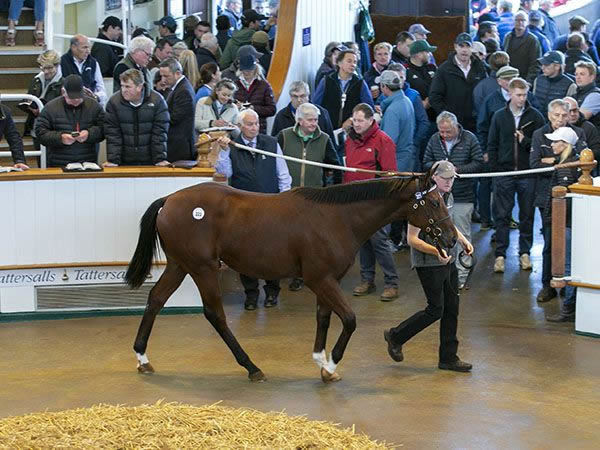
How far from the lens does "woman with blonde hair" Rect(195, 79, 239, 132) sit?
36.3 ft

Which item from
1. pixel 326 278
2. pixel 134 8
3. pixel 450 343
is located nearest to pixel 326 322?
pixel 326 278

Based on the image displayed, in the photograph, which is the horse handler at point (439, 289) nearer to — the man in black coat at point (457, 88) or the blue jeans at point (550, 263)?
the blue jeans at point (550, 263)

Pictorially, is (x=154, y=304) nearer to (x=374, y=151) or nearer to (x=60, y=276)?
(x=60, y=276)

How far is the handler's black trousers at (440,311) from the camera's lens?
8.25 meters

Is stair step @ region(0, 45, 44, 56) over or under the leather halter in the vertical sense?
over

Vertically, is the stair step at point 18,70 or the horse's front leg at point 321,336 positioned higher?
the stair step at point 18,70

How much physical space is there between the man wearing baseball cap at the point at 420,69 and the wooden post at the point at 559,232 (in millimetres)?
4073

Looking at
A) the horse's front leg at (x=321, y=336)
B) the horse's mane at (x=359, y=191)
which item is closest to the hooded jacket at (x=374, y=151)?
the horse's mane at (x=359, y=191)

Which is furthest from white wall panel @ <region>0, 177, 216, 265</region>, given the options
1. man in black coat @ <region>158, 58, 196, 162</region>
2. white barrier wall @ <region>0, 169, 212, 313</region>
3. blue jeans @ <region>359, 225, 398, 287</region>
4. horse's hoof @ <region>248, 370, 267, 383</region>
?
horse's hoof @ <region>248, 370, 267, 383</region>

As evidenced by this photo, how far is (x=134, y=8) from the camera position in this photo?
54.9 feet

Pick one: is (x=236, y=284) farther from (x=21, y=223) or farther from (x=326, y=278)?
(x=326, y=278)

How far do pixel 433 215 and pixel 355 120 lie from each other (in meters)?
2.50

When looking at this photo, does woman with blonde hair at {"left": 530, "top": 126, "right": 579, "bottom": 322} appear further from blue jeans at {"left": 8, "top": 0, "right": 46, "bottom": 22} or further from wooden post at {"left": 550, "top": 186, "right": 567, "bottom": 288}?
blue jeans at {"left": 8, "top": 0, "right": 46, "bottom": 22}

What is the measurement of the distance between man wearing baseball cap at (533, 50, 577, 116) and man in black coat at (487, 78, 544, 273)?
3.79ft
